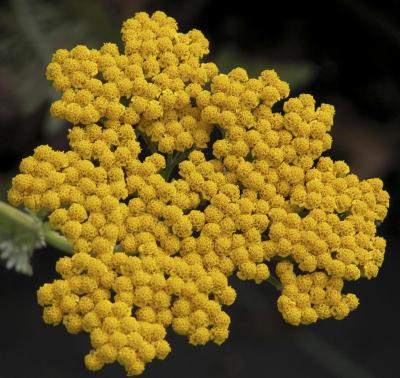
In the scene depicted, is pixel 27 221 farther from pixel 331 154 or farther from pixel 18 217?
pixel 331 154

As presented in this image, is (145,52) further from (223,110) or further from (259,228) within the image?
(259,228)

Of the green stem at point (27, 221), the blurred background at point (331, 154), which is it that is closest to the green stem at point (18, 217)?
the green stem at point (27, 221)

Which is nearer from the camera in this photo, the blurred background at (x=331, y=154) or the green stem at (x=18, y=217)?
the green stem at (x=18, y=217)

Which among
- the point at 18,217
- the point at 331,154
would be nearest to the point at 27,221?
the point at 18,217

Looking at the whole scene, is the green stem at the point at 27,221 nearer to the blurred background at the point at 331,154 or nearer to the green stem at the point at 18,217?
the green stem at the point at 18,217

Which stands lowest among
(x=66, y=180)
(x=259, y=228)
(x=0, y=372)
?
(x=0, y=372)

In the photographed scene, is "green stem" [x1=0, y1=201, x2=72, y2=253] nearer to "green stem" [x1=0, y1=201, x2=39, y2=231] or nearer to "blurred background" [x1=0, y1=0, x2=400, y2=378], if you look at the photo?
"green stem" [x1=0, y1=201, x2=39, y2=231]

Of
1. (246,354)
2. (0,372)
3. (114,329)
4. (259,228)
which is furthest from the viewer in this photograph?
(246,354)

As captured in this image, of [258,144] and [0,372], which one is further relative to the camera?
[0,372]

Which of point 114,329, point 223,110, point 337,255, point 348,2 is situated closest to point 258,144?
point 223,110
